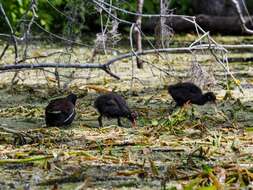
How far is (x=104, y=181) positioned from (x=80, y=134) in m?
1.26

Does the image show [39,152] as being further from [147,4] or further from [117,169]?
[147,4]

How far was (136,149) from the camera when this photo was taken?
4625mm

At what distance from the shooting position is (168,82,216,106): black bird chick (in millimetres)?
6203

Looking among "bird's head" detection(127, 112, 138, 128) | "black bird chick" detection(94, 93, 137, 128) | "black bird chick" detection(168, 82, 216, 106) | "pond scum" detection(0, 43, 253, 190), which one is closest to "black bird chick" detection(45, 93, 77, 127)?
"pond scum" detection(0, 43, 253, 190)

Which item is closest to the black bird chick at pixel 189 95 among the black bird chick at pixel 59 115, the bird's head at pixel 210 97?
the bird's head at pixel 210 97

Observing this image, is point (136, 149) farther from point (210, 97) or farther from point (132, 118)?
point (210, 97)

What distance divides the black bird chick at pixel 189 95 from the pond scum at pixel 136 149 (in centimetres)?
9

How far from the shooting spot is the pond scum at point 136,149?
12.7 feet

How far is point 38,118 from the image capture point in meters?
5.79

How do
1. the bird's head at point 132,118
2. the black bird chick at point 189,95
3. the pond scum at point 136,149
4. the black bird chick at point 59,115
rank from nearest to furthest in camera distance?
the pond scum at point 136,149 < the black bird chick at point 59,115 < the bird's head at point 132,118 < the black bird chick at point 189,95

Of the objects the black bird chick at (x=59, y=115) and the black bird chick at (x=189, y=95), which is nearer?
the black bird chick at (x=59, y=115)

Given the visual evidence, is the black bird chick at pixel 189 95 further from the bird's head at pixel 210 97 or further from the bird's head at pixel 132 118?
the bird's head at pixel 132 118

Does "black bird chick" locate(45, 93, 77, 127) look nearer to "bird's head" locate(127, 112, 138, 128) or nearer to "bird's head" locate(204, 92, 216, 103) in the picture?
"bird's head" locate(127, 112, 138, 128)

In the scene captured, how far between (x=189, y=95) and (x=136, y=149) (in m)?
1.67
